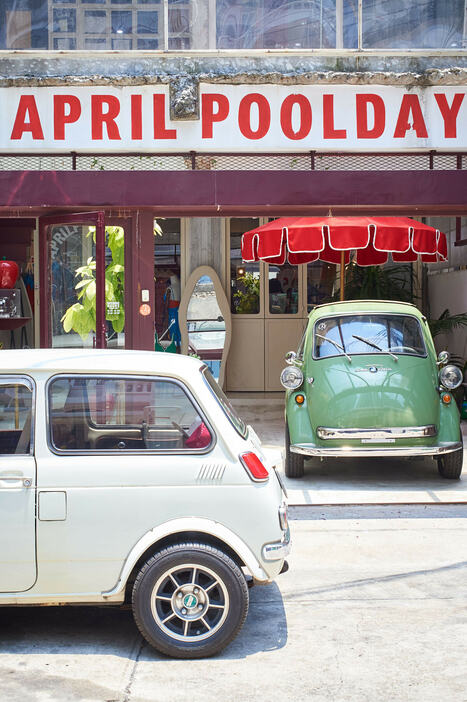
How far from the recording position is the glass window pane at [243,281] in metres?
15.8

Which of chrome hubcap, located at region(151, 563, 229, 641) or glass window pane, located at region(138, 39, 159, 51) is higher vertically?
glass window pane, located at region(138, 39, 159, 51)

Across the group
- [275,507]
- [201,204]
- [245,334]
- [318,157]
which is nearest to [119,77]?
[201,204]

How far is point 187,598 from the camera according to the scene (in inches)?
173

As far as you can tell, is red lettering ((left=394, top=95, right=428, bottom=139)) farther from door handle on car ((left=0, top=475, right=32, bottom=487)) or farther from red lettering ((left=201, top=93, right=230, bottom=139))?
door handle on car ((left=0, top=475, right=32, bottom=487))

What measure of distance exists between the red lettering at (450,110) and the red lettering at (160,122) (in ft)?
11.6

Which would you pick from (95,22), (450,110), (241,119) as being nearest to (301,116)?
(241,119)

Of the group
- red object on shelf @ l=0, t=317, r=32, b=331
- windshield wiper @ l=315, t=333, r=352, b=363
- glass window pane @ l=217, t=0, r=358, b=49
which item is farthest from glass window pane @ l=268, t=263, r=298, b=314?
windshield wiper @ l=315, t=333, r=352, b=363

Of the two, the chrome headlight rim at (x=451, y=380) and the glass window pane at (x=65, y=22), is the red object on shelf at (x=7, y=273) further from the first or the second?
the chrome headlight rim at (x=451, y=380)

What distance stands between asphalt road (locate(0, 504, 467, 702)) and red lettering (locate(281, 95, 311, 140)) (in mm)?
6820

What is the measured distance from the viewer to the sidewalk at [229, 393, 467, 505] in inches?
318

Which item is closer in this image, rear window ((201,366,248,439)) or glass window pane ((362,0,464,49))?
rear window ((201,366,248,439))

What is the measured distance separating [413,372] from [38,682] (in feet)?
18.7

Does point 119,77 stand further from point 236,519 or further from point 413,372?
point 236,519

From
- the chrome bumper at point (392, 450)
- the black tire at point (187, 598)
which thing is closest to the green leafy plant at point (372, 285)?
the chrome bumper at point (392, 450)
